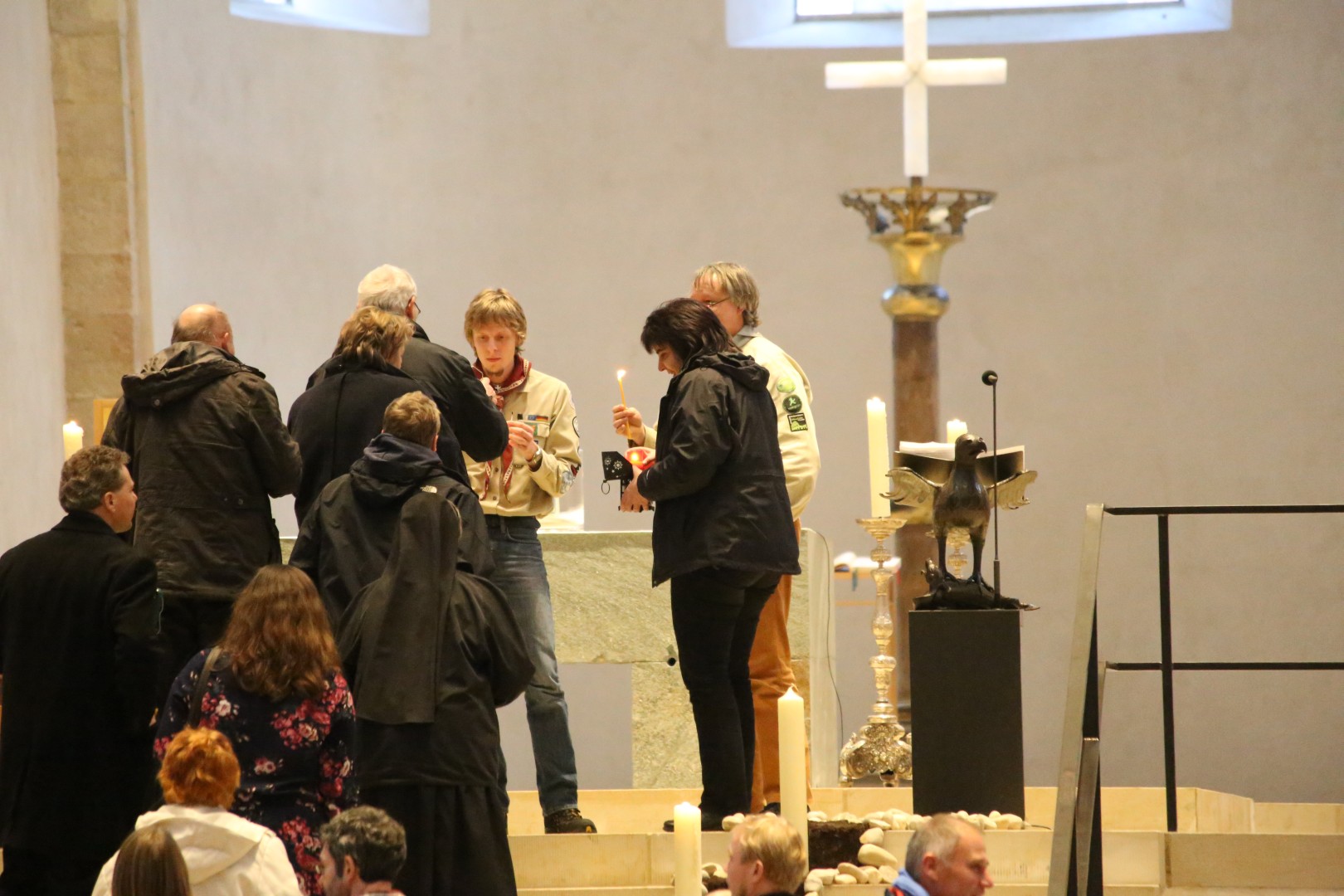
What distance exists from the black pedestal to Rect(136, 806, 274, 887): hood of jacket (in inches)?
83.5

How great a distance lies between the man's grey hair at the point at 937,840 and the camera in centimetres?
350

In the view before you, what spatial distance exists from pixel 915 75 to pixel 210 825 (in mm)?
6538

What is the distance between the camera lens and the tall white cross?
896 centimetres

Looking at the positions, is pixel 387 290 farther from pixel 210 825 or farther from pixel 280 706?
pixel 210 825

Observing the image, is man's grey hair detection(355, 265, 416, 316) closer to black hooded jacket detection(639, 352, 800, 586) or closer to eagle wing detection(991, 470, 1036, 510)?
black hooded jacket detection(639, 352, 800, 586)

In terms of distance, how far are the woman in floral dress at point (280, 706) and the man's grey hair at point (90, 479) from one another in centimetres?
73

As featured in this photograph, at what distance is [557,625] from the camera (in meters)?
6.37

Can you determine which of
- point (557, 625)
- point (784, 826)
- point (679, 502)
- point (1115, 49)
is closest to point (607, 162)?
point (1115, 49)

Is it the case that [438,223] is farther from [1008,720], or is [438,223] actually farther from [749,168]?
[1008,720]

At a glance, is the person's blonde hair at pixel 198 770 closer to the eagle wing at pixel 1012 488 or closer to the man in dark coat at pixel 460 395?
the man in dark coat at pixel 460 395

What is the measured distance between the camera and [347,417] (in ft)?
14.6

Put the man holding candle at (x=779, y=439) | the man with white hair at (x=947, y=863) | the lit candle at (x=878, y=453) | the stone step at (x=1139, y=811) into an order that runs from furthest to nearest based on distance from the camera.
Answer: the stone step at (x=1139, y=811) < the lit candle at (x=878, y=453) < the man holding candle at (x=779, y=439) < the man with white hair at (x=947, y=863)

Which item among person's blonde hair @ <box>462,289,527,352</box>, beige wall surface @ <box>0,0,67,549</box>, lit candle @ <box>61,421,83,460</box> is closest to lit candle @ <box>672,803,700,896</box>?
person's blonde hair @ <box>462,289,527,352</box>

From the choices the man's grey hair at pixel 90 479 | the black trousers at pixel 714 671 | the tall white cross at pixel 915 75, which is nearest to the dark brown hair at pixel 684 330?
the black trousers at pixel 714 671
